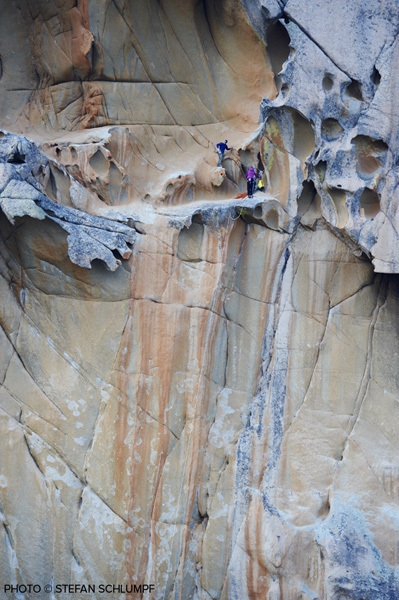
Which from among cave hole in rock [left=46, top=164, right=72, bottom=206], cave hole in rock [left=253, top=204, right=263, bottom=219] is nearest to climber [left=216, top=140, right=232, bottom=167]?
cave hole in rock [left=253, top=204, right=263, bottom=219]

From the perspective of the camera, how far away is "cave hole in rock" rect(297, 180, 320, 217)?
1664cm

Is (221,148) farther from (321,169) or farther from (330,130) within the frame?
(330,130)

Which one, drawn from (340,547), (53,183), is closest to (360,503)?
(340,547)

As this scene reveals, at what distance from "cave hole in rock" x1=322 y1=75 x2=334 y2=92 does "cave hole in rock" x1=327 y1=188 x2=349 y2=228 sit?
164 cm

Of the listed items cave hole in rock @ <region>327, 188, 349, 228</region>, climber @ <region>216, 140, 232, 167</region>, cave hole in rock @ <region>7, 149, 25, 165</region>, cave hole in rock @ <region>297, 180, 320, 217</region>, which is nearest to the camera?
cave hole in rock @ <region>7, 149, 25, 165</region>

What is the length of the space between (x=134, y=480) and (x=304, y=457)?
2.75 meters

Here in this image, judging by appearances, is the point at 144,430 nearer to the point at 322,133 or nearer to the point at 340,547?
the point at 340,547

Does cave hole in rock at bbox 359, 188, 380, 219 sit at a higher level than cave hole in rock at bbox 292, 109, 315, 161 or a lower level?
lower

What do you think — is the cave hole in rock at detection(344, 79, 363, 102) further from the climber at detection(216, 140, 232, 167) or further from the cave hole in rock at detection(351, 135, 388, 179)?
the climber at detection(216, 140, 232, 167)

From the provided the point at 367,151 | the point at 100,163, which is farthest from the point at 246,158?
the point at 100,163

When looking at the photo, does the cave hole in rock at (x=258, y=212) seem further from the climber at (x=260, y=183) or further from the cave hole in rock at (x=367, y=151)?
the cave hole in rock at (x=367, y=151)

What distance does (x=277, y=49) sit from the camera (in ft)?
55.6

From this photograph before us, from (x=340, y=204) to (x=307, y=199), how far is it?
0.64 m

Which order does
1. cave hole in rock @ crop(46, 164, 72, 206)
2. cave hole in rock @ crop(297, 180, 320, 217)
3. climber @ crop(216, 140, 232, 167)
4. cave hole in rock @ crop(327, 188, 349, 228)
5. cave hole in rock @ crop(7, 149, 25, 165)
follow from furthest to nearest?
1. climber @ crop(216, 140, 232, 167)
2. cave hole in rock @ crop(297, 180, 320, 217)
3. cave hole in rock @ crop(327, 188, 349, 228)
4. cave hole in rock @ crop(46, 164, 72, 206)
5. cave hole in rock @ crop(7, 149, 25, 165)
